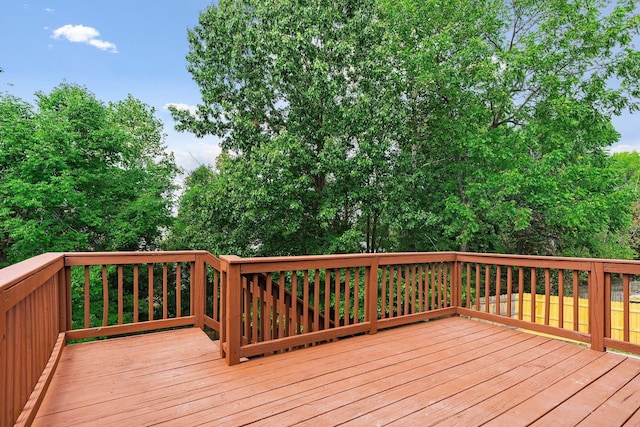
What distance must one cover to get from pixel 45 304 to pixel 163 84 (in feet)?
34.6

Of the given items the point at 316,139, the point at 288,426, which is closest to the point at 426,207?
the point at 316,139

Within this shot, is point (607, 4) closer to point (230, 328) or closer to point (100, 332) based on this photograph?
point (230, 328)

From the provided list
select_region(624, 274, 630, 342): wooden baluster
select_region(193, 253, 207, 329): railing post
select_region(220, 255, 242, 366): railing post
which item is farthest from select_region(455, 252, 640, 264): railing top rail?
select_region(193, 253, 207, 329): railing post

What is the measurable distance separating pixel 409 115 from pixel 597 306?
22.0 feet

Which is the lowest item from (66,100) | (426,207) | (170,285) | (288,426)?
(170,285)

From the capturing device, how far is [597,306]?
118 inches

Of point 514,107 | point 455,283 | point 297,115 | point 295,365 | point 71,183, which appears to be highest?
point 514,107

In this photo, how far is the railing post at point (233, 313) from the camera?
8.55ft

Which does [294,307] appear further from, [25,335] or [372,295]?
[25,335]

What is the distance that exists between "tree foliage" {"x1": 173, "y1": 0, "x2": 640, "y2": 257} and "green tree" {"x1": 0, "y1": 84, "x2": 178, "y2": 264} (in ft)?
8.14

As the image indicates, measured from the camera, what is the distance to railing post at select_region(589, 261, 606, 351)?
296 centimetres

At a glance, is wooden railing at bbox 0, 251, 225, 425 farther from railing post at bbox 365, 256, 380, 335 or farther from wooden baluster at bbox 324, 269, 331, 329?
railing post at bbox 365, 256, 380, 335

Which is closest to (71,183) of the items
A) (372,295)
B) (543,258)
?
(372,295)

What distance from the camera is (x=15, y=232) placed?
807cm
